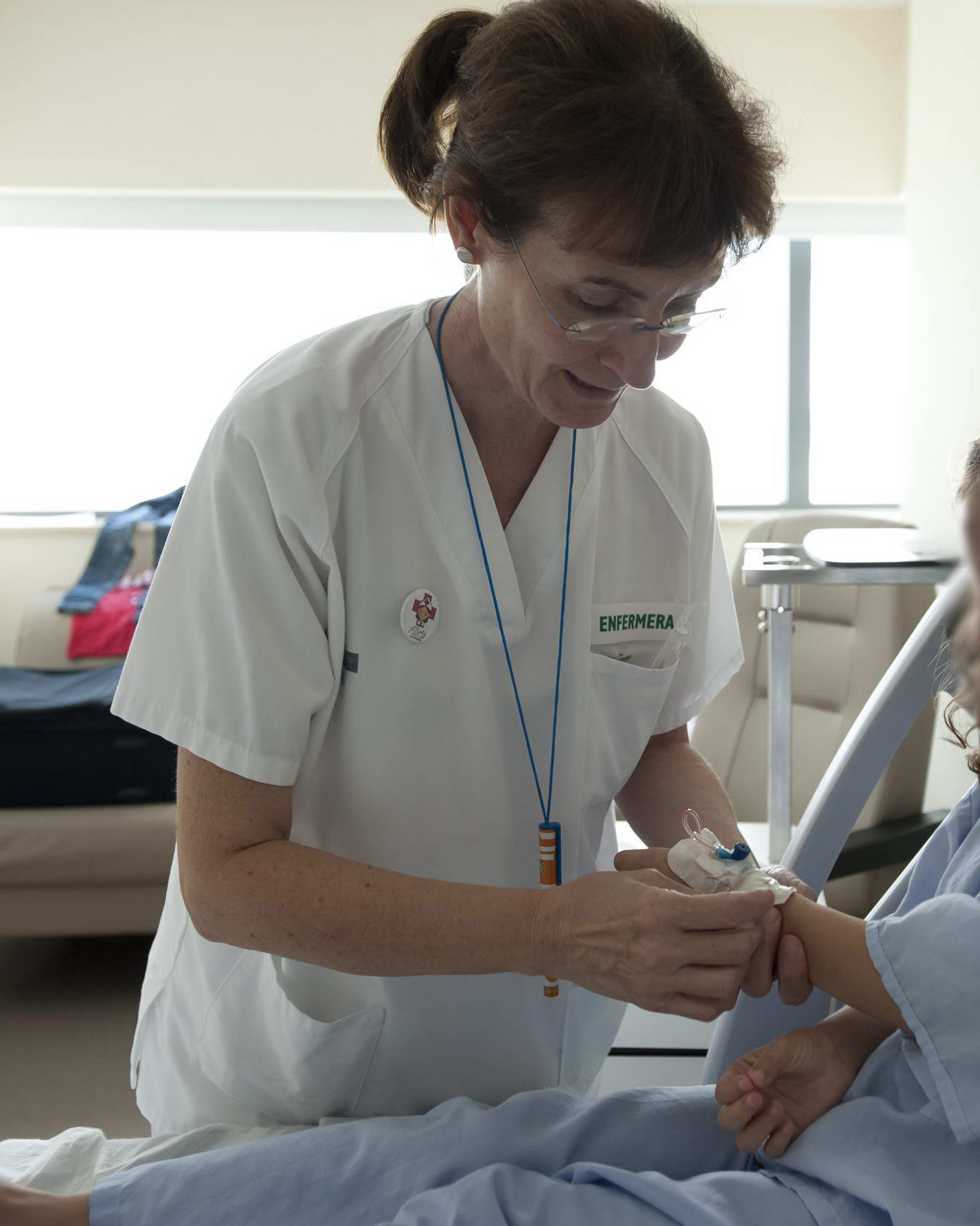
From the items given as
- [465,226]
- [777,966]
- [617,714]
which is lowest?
[777,966]

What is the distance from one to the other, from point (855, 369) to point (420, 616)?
4.42m

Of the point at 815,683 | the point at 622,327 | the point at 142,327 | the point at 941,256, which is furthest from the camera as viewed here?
the point at 142,327

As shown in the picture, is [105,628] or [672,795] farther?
[105,628]

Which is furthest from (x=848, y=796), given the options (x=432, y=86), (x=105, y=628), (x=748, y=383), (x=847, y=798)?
(x=748, y=383)

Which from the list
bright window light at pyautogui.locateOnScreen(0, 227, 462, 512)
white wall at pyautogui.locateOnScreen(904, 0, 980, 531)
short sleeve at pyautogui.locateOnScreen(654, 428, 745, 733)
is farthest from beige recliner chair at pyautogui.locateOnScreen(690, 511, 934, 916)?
bright window light at pyautogui.locateOnScreen(0, 227, 462, 512)

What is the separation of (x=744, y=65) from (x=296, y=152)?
1.89 m

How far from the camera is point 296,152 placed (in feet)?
14.6

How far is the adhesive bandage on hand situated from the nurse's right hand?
0.11m

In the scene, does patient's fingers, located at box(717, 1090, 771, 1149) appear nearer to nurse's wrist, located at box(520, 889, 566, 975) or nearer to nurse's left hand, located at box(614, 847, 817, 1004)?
nurse's left hand, located at box(614, 847, 817, 1004)

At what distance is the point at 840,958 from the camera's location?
1.12m

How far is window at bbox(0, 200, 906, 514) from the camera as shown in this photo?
487cm

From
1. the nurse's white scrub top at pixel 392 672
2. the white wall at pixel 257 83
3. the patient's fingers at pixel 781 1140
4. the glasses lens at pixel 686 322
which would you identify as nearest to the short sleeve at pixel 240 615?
the nurse's white scrub top at pixel 392 672

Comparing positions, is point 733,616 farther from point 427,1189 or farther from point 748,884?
point 427,1189

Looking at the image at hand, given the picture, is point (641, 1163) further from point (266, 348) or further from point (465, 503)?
point (266, 348)
